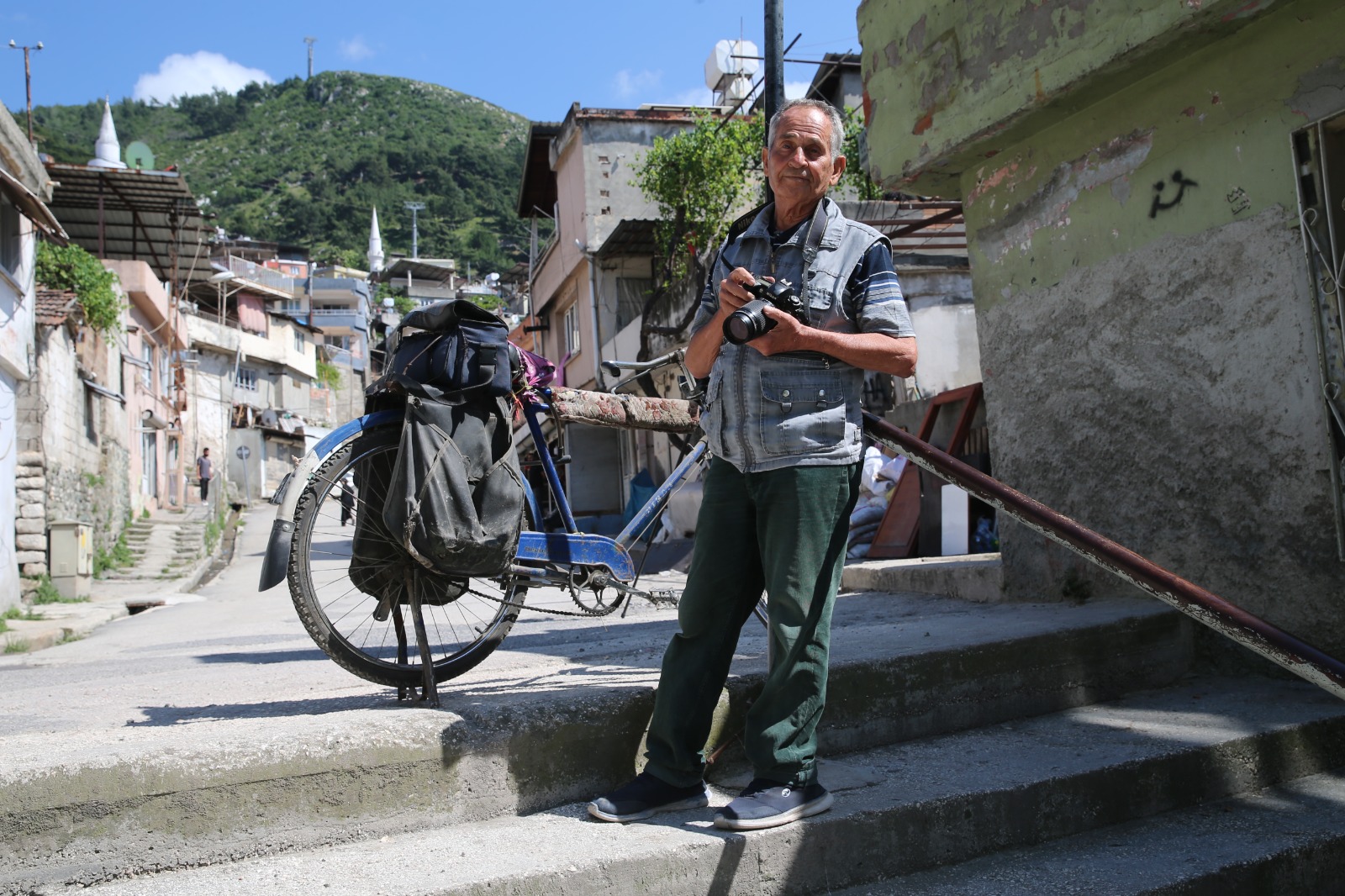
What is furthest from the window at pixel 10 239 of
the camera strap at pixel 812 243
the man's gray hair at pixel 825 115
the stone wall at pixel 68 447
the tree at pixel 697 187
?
the camera strap at pixel 812 243

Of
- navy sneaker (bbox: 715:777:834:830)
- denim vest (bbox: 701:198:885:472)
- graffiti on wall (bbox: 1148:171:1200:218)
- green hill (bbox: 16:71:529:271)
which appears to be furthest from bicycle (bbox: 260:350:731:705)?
green hill (bbox: 16:71:529:271)

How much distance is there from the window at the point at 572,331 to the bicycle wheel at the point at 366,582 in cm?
2001

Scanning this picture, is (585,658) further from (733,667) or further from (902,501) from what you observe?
(902,501)

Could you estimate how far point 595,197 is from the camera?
2180 centimetres

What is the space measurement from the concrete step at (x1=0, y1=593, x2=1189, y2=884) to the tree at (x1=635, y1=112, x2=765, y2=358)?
1262cm

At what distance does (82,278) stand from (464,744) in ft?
65.7

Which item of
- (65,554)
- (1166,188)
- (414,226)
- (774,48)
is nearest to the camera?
(1166,188)

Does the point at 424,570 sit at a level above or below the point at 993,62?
below

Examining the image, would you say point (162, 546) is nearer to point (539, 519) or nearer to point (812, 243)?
point (539, 519)

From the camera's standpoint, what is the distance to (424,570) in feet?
9.52

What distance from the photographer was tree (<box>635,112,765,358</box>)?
54.4ft

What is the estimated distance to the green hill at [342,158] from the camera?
101688 mm

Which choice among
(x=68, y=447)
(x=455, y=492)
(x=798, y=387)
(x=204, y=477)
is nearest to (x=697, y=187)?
(x=68, y=447)

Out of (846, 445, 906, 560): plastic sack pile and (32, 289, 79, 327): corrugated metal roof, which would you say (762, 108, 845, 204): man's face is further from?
(32, 289, 79, 327): corrugated metal roof
